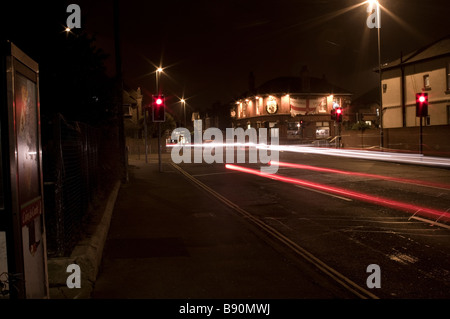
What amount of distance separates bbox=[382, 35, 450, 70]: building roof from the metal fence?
34171 millimetres

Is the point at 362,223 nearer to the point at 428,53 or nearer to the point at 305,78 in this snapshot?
the point at 428,53

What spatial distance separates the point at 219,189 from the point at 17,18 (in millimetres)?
8416

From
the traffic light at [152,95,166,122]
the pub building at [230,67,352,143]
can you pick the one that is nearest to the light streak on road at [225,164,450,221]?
the traffic light at [152,95,166,122]

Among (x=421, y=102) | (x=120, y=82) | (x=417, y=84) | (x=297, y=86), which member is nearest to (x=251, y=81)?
(x=297, y=86)

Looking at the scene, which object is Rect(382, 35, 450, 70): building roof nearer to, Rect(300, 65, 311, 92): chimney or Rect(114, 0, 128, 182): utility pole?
Rect(114, 0, 128, 182): utility pole

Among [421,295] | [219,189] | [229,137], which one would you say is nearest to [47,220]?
[421,295]

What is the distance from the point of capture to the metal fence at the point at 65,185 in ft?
18.3

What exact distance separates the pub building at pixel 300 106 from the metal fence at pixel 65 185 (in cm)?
5979

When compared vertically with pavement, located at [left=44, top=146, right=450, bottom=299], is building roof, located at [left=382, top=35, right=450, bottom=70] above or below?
above

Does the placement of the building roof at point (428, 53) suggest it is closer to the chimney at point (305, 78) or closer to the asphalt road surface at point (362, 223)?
the asphalt road surface at point (362, 223)

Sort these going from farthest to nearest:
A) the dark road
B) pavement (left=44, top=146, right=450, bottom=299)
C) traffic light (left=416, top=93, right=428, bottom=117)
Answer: traffic light (left=416, top=93, right=428, bottom=117) < the dark road < pavement (left=44, top=146, right=450, bottom=299)

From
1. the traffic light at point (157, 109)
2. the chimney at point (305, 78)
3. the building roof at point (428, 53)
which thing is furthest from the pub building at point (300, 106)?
the traffic light at point (157, 109)

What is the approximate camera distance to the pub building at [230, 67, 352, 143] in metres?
69.2

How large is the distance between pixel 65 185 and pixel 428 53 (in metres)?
37.2
